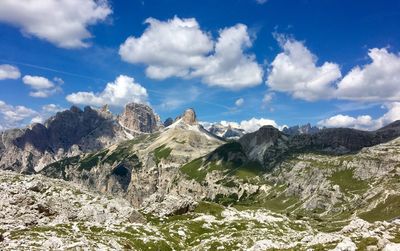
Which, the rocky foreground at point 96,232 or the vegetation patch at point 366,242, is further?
the rocky foreground at point 96,232

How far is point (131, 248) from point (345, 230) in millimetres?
74617

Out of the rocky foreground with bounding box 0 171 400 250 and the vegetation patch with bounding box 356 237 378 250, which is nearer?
the vegetation patch with bounding box 356 237 378 250

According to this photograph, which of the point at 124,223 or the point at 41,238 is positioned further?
the point at 124,223

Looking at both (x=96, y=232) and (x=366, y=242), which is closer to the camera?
(x=366, y=242)

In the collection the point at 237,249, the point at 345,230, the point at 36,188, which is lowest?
the point at 237,249

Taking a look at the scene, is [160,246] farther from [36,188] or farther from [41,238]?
[36,188]

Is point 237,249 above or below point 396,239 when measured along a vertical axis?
below

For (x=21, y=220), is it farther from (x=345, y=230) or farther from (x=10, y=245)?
(x=345, y=230)

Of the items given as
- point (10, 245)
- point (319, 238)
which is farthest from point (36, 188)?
point (319, 238)

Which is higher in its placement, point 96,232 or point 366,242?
point 366,242

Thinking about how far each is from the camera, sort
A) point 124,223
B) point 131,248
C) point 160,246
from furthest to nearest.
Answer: point 124,223
point 160,246
point 131,248

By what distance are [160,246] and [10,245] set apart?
64.3 metres

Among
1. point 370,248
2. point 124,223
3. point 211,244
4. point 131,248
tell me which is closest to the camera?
point 370,248

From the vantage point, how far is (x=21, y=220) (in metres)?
156
